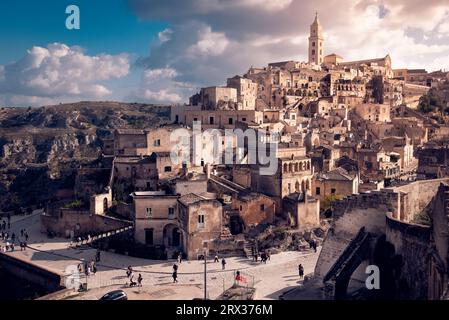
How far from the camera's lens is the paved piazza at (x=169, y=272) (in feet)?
84.7

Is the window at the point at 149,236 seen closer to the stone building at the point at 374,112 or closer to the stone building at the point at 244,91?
the stone building at the point at 244,91

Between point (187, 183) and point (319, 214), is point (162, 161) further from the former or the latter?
point (319, 214)

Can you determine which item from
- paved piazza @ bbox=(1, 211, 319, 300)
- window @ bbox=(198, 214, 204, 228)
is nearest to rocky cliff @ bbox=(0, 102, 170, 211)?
paved piazza @ bbox=(1, 211, 319, 300)

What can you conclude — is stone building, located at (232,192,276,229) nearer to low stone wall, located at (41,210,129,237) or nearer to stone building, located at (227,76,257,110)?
low stone wall, located at (41,210,129,237)

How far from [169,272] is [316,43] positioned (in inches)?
3395

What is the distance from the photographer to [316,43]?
352ft

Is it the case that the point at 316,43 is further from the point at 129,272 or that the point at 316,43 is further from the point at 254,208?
the point at 129,272

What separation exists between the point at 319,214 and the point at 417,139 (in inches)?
1358

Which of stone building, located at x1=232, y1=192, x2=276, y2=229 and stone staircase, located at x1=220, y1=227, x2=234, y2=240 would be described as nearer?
stone staircase, located at x1=220, y1=227, x2=234, y2=240

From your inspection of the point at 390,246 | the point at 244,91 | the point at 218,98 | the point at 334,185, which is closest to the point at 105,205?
the point at 334,185

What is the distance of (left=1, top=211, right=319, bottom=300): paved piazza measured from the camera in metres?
25.8

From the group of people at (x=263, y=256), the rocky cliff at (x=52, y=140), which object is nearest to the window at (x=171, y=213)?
the group of people at (x=263, y=256)

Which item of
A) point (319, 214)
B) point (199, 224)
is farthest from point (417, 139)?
point (199, 224)

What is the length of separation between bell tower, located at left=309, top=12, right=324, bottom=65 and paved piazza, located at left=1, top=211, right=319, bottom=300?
80.8 metres
